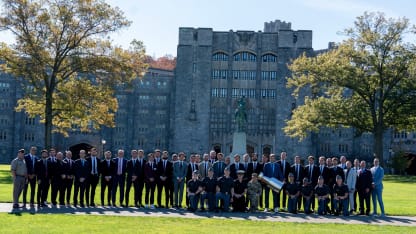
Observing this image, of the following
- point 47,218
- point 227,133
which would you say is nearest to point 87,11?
point 47,218

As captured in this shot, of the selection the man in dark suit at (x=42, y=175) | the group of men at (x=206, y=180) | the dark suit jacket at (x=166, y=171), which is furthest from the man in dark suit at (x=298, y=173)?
the man in dark suit at (x=42, y=175)

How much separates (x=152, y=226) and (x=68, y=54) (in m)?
30.2

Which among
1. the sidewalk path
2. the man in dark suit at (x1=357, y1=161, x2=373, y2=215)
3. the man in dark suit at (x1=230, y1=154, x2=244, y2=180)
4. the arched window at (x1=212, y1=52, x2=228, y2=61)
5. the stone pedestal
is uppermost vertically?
the arched window at (x1=212, y1=52, x2=228, y2=61)

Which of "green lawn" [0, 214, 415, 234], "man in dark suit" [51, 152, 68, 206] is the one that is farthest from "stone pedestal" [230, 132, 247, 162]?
"green lawn" [0, 214, 415, 234]

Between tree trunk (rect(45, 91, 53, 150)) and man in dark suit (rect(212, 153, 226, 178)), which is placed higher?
tree trunk (rect(45, 91, 53, 150))

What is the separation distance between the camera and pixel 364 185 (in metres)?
20.2

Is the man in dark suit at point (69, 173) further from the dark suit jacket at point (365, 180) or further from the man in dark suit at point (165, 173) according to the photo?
the dark suit jacket at point (365, 180)

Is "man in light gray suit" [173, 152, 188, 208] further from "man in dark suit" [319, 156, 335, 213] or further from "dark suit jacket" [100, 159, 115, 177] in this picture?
"man in dark suit" [319, 156, 335, 213]

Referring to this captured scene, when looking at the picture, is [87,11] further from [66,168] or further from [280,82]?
[280,82]

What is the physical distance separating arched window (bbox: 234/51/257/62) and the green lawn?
54891 millimetres

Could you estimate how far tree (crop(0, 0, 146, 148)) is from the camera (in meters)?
40.5

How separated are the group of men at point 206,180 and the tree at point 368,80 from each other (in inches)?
1066

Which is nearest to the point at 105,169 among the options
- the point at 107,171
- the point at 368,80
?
the point at 107,171

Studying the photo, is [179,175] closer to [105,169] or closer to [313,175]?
[105,169]
